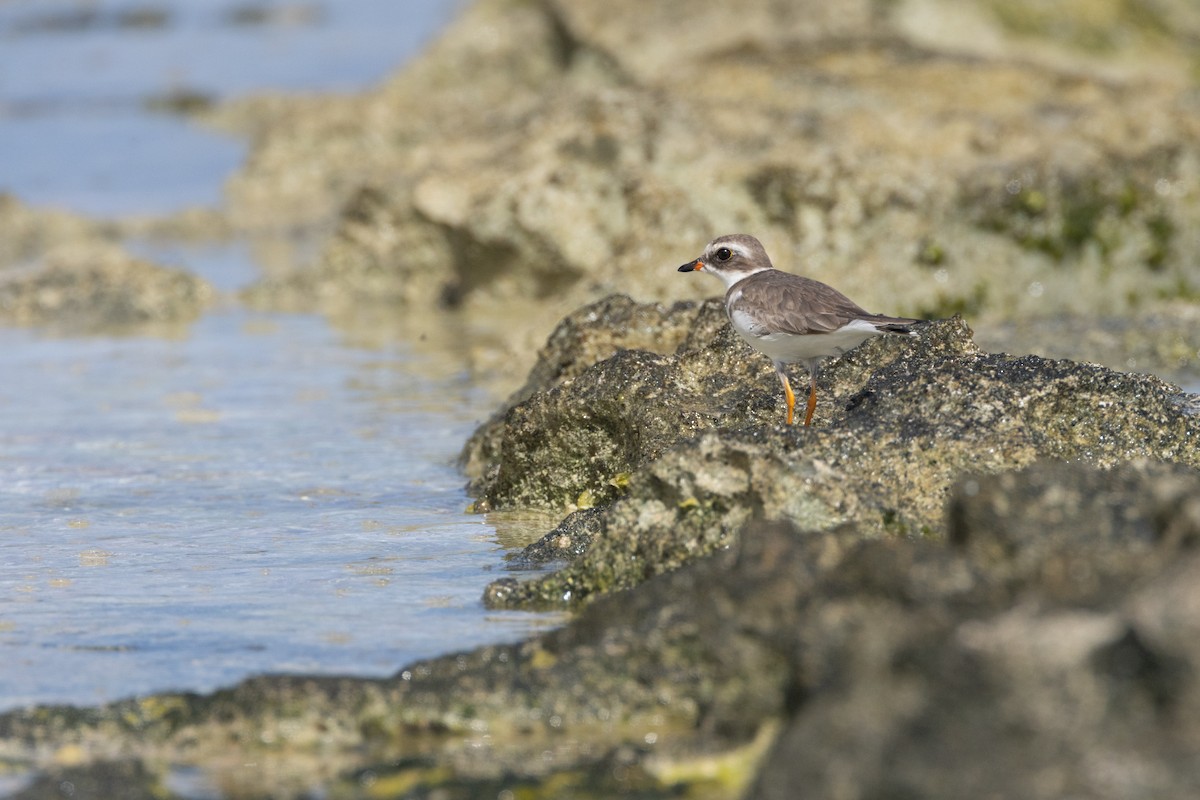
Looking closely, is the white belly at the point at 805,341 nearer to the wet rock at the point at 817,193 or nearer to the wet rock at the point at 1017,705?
the wet rock at the point at 1017,705

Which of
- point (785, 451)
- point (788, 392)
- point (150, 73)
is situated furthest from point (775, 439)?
point (150, 73)

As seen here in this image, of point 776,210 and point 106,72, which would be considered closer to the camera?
point 776,210

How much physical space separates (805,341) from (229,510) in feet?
8.28

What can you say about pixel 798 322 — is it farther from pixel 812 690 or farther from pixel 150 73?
pixel 150 73

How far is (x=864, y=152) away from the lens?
1198 centimetres

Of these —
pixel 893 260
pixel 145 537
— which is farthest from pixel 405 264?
pixel 145 537

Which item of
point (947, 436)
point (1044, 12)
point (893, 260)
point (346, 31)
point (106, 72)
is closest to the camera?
point (947, 436)

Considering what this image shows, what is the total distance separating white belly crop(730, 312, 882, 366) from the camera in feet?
18.8

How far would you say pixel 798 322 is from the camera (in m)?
5.70

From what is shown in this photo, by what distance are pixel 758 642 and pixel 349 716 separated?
3.47 feet

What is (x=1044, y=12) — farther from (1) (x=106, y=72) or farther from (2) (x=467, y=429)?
(1) (x=106, y=72)

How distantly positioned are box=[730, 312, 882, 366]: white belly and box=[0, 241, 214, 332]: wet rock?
7.48 meters

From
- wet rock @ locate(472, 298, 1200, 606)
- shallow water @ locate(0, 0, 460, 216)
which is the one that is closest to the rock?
wet rock @ locate(472, 298, 1200, 606)

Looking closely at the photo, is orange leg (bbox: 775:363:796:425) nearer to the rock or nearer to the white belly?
the white belly
